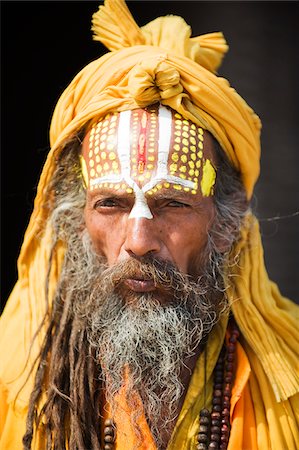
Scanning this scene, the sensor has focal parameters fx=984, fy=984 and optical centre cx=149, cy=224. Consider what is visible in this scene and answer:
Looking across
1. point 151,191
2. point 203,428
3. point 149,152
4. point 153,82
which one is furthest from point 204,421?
point 153,82

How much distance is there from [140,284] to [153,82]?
552 mm

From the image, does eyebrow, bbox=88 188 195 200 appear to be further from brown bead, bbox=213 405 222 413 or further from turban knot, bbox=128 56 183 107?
brown bead, bbox=213 405 222 413

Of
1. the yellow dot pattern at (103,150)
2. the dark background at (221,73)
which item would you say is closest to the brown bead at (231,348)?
the yellow dot pattern at (103,150)

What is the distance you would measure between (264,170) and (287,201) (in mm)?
175

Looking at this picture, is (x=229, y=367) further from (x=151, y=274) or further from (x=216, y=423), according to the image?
(x=151, y=274)

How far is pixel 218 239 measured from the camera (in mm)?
2869

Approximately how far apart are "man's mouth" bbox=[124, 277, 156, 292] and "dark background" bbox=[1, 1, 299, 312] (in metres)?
1.22

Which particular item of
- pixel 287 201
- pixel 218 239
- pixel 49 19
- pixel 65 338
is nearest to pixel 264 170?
pixel 287 201

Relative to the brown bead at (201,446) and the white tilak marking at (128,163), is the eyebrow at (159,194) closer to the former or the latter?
the white tilak marking at (128,163)

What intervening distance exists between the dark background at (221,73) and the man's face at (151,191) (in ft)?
3.78

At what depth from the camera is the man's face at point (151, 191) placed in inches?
105

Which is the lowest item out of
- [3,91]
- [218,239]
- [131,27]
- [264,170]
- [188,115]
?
[218,239]

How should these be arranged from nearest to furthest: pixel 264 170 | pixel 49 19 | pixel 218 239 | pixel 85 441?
pixel 85 441, pixel 218 239, pixel 49 19, pixel 264 170

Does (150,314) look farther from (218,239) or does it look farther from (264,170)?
(264,170)
